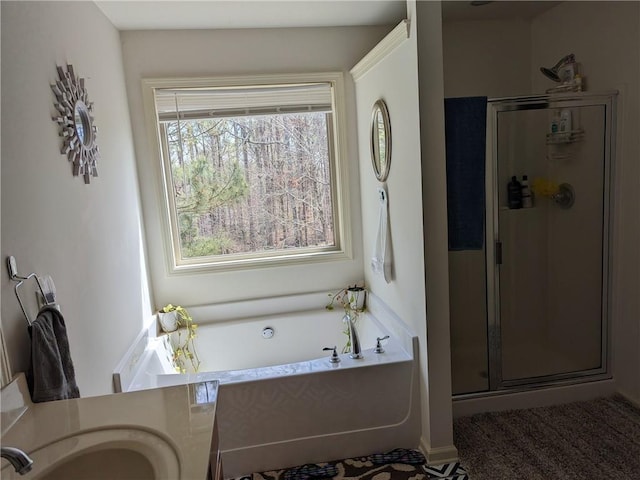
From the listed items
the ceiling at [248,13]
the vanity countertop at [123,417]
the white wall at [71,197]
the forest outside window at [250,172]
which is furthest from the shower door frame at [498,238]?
the white wall at [71,197]

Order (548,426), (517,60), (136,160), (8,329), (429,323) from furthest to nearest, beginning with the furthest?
(517,60) < (136,160) < (548,426) < (429,323) < (8,329)

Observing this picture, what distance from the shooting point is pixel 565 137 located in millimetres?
2959

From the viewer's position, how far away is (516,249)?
3.20 meters

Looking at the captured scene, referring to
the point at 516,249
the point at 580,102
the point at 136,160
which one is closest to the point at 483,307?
the point at 516,249

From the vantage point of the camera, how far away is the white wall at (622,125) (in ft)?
8.55

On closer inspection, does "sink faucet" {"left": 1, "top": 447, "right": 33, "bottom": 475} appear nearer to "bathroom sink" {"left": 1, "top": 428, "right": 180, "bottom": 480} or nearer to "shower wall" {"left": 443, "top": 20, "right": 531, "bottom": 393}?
"bathroom sink" {"left": 1, "top": 428, "right": 180, "bottom": 480}

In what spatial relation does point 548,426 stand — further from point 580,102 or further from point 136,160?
point 136,160

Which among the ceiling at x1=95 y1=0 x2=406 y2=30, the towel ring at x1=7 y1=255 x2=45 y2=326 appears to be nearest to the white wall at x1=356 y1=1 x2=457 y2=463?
the ceiling at x1=95 y1=0 x2=406 y2=30

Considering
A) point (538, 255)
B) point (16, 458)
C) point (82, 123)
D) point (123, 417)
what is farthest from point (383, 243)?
point (16, 458)

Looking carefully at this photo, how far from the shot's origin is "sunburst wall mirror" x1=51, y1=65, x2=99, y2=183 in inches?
74.1

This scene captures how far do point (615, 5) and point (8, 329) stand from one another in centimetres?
321

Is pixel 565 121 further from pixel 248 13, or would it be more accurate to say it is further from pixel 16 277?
pixel 16 277

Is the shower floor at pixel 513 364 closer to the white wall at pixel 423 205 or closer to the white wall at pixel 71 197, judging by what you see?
the white wall at pixel 423 205

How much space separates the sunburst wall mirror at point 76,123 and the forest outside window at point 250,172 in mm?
998
